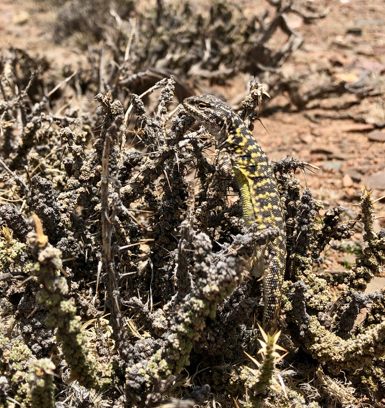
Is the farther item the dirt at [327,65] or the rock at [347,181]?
the dirt at [327,65]

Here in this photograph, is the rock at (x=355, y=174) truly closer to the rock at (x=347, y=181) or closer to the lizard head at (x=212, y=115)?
the rock at (x=347, y=181)

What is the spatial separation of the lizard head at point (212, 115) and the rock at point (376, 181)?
2.04m

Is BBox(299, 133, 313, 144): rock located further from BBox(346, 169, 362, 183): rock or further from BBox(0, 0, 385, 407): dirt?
BBox(346, 169, 362, 183): rock

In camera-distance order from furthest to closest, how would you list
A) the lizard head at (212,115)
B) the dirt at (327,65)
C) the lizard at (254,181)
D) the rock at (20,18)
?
1. the rock at (20,18)
2. the dirt at (327,65)
3. the lizard head at (212,115)
4. the lizard at (254,181)

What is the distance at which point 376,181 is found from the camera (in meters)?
5.09

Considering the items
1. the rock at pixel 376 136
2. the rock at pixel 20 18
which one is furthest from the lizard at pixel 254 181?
the rock at pixel 20 18

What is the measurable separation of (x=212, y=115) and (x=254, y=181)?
52 cm

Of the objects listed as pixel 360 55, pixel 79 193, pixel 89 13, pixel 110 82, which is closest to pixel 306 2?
pixel 360 55

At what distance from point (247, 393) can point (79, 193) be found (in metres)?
1.49

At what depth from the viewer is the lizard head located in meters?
3.54

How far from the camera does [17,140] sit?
4.37 meters

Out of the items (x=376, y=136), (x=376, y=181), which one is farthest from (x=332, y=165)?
(x=376, y=136)

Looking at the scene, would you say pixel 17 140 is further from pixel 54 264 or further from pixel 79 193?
pixel 54 264

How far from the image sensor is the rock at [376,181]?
16.5ft
